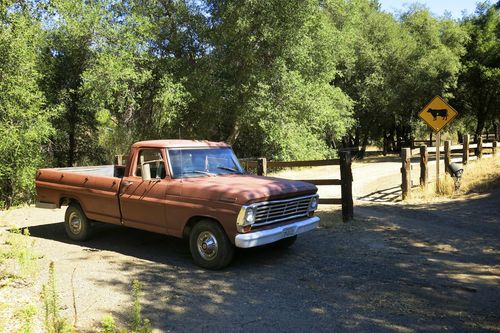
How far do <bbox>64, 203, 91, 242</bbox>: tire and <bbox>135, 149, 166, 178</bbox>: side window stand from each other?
1.59 meters

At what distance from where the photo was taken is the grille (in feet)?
20.4

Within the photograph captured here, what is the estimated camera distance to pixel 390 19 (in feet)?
116

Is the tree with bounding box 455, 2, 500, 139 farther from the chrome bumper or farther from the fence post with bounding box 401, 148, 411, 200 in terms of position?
the chrome bumper

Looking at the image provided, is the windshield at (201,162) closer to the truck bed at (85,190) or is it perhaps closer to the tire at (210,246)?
the tire at (210,246)

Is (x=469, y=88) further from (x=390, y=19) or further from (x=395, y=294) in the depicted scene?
(x=395, y=294)

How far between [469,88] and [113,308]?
127 feet

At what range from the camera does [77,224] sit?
8.30 meters

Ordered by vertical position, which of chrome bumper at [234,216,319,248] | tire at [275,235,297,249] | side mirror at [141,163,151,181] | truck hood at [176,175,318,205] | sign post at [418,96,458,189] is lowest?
tire at [275,235,297,249]

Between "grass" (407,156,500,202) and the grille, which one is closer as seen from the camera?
the grille

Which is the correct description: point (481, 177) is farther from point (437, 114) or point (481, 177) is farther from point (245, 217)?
point (245, 217)

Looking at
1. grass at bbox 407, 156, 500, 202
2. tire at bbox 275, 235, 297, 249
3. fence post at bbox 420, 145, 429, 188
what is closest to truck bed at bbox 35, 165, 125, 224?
tire at bbox 275, 235, 297, 249

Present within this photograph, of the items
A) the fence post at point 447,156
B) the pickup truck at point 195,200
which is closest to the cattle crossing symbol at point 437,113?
the fence post at point 447,156

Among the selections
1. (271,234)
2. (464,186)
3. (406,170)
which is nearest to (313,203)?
(271,234)

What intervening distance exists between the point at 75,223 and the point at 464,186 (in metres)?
11.0
